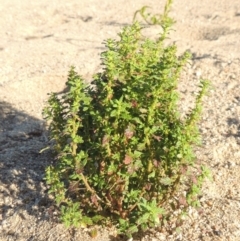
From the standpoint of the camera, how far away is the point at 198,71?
5375 mm

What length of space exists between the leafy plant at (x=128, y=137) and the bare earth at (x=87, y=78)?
331 millimetres

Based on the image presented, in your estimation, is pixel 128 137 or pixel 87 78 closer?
pixel 128 137

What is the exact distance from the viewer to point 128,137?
8.35 ft

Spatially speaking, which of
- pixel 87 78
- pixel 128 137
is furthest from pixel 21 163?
pixel 87 78

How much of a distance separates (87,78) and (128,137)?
308cm

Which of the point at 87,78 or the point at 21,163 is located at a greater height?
the point at 87,78

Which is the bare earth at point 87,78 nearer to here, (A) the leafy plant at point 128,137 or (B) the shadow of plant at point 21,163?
(B) the shadow of plant at point 21,163

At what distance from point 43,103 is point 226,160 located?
2.10 metres

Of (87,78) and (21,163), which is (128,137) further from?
(87,78)

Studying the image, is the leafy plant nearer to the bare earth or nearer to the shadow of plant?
the bare earth

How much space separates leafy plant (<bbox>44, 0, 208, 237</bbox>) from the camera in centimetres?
254

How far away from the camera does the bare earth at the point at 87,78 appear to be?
125 inches

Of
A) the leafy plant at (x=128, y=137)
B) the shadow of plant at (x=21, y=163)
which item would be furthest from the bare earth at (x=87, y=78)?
the leafy plant at (x=128, y=137)

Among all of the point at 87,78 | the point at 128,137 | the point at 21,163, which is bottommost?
the point at 21,163
